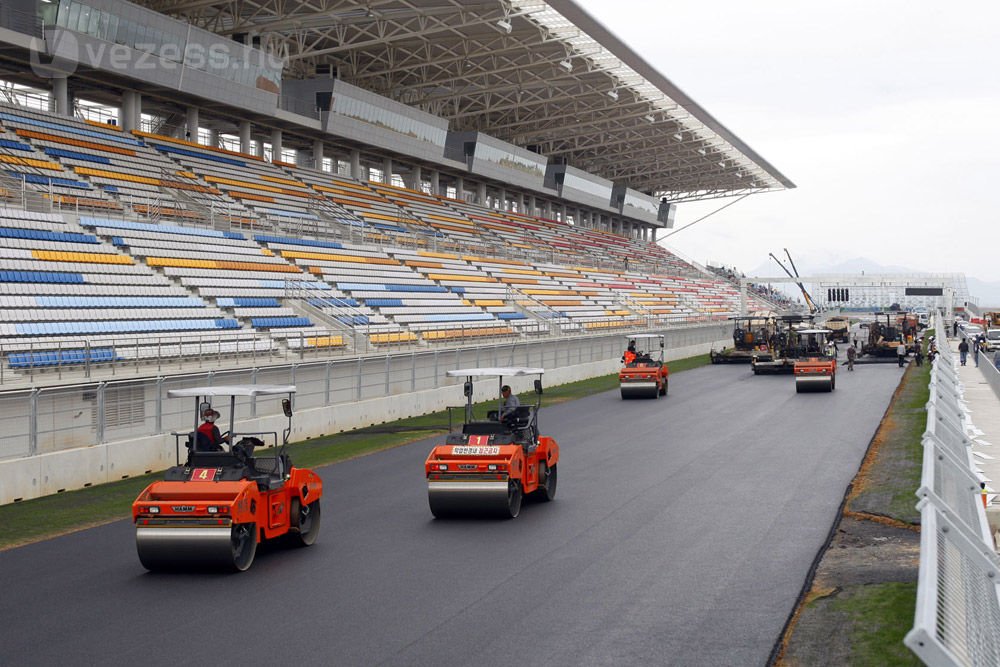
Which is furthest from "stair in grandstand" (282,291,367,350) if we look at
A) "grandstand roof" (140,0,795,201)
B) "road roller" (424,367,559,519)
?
"road roller" (424,367,559,519)

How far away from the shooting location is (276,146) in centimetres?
4875

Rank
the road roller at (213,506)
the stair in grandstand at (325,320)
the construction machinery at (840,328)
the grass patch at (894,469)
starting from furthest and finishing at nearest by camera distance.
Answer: the construction machinery at (840,328), the stair in grandstand at (325,320), the grass patch at (894,469), the road roller at (213,506)

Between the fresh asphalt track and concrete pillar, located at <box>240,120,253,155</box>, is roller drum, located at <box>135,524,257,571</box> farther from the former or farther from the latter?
concrete pillar, located at <box>240,120,253,155</box>

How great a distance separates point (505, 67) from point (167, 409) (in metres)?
36.8

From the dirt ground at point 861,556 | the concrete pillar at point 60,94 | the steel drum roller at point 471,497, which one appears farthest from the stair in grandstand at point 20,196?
the dirt ground at point 861,556

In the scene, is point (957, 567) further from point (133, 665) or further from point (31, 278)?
point (31, 278)

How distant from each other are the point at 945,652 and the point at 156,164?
37476mm

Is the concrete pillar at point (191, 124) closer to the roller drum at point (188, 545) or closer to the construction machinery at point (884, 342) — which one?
the construction machinery at point (884, 342)

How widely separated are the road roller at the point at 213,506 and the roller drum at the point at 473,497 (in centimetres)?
237

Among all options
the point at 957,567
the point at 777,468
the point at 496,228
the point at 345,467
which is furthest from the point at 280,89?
the point at 957,567

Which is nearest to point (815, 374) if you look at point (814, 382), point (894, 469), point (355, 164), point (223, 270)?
point (814, 382)

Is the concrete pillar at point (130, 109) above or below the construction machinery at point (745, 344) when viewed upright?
above

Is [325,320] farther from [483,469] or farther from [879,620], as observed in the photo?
[879,620]

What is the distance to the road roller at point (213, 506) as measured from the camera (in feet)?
34.5
